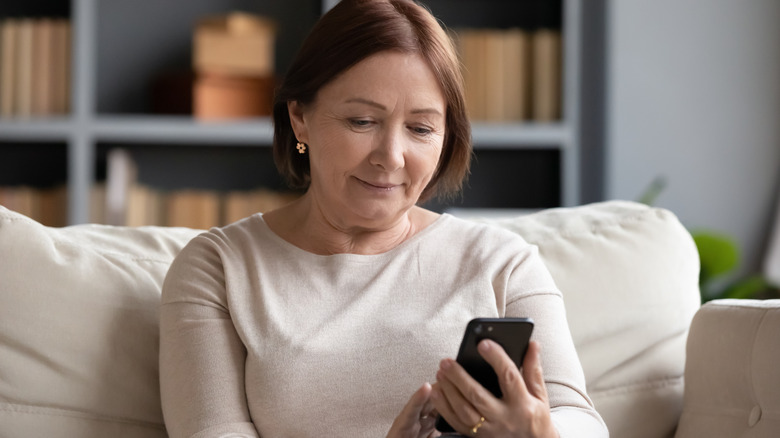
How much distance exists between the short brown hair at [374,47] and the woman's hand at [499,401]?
18.5 inches

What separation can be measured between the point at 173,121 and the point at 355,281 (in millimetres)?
1986

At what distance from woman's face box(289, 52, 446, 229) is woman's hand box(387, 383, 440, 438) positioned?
12.8 inches

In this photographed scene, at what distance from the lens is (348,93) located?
4.36ft

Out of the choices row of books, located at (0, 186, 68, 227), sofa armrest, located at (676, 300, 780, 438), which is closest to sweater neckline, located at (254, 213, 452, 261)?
sofa armrest, located at (676, 300, 780, 438)

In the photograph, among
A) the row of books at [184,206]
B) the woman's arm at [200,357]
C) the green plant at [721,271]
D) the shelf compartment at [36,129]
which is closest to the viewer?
the woman's arm at [200,357]

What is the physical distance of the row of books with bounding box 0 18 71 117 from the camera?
3.16 meters

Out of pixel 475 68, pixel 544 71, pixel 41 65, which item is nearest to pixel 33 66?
pixel 41 65

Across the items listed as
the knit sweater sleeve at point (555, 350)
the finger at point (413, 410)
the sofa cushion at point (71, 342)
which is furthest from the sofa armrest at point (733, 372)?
the sofa cushion at point (71, 342)

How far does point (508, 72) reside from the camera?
3.30 metres

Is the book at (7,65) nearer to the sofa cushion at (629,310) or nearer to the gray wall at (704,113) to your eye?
the gray wall at (704,113)

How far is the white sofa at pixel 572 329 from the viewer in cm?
133

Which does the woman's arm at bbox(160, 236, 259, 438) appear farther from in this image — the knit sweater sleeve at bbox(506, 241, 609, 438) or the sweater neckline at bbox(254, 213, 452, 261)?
the knit sweater sleeve at bbox(506, 241, 609, 438)

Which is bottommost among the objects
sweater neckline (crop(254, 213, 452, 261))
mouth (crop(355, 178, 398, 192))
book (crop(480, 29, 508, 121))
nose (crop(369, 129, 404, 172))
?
sweater neckline (crop(254, 213, 452, 261))

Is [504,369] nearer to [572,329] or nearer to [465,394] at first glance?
[465,394]
